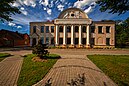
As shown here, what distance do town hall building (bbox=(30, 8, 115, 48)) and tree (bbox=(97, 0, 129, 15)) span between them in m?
25.4

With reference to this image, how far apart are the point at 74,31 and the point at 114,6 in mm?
26409

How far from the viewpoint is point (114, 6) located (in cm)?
1258

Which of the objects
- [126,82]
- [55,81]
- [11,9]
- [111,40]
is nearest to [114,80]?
[126,82]

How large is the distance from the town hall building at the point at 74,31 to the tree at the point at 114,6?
83.3ft

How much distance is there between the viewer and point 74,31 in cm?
3894

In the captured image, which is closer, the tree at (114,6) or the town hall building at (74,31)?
the tree at (114,6)

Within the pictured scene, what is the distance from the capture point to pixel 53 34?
131 feet

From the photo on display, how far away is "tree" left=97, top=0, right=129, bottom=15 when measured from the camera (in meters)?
12.3

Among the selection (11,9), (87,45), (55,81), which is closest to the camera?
(55,81)

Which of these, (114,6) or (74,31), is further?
(74,31)

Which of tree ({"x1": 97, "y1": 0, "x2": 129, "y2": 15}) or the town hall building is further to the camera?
the town hall building

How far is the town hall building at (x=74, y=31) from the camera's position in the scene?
127 feet

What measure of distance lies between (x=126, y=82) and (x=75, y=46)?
31.1 meters

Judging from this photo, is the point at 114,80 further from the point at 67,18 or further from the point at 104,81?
the point at 67,18
